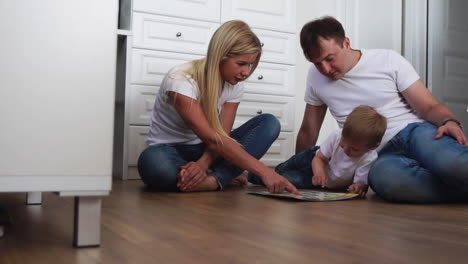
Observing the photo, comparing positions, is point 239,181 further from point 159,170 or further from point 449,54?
point 449,54

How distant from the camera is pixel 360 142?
150 centimetres

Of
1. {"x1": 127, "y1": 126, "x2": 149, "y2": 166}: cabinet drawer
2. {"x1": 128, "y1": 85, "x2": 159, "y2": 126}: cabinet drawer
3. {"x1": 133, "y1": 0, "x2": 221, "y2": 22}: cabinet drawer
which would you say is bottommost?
{"x1": 127, "y1": 126, "x2": 149, "y2": 166}: cabinet drawer

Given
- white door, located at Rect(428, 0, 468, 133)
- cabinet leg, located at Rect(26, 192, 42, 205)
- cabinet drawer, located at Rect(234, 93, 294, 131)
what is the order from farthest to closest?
white door, located at Rect(428, 0, 468, 133) → cabinet drawer, located at Rect(234, 93, 294, 131) → cabinet leg, located at Rect(26, 192, 42, 205)

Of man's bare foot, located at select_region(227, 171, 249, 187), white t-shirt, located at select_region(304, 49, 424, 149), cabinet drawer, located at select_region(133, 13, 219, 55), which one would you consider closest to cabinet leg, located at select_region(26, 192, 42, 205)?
man's bare foot, located at select_region(227, 171, 249, 187)

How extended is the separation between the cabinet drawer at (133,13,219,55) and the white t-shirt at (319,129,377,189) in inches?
33.5

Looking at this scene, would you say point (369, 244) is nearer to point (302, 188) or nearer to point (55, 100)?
point (55, 100)

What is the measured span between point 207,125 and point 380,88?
56cm

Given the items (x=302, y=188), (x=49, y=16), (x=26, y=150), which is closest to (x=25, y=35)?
(x=49, y=16)

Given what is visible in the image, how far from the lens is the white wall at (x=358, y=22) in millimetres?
2795

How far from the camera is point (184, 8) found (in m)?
2.24

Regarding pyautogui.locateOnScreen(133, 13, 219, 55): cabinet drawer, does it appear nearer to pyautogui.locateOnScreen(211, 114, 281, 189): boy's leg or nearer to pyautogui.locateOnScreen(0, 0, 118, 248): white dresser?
pyautogui.locateOnScreen(211, 114, 281, 189): boy's leg

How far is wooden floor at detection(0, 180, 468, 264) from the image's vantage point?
617mm

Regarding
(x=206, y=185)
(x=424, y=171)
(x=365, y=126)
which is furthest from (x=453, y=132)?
(x=206, y=185)

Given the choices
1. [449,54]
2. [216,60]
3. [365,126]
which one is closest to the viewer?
[365,126]
